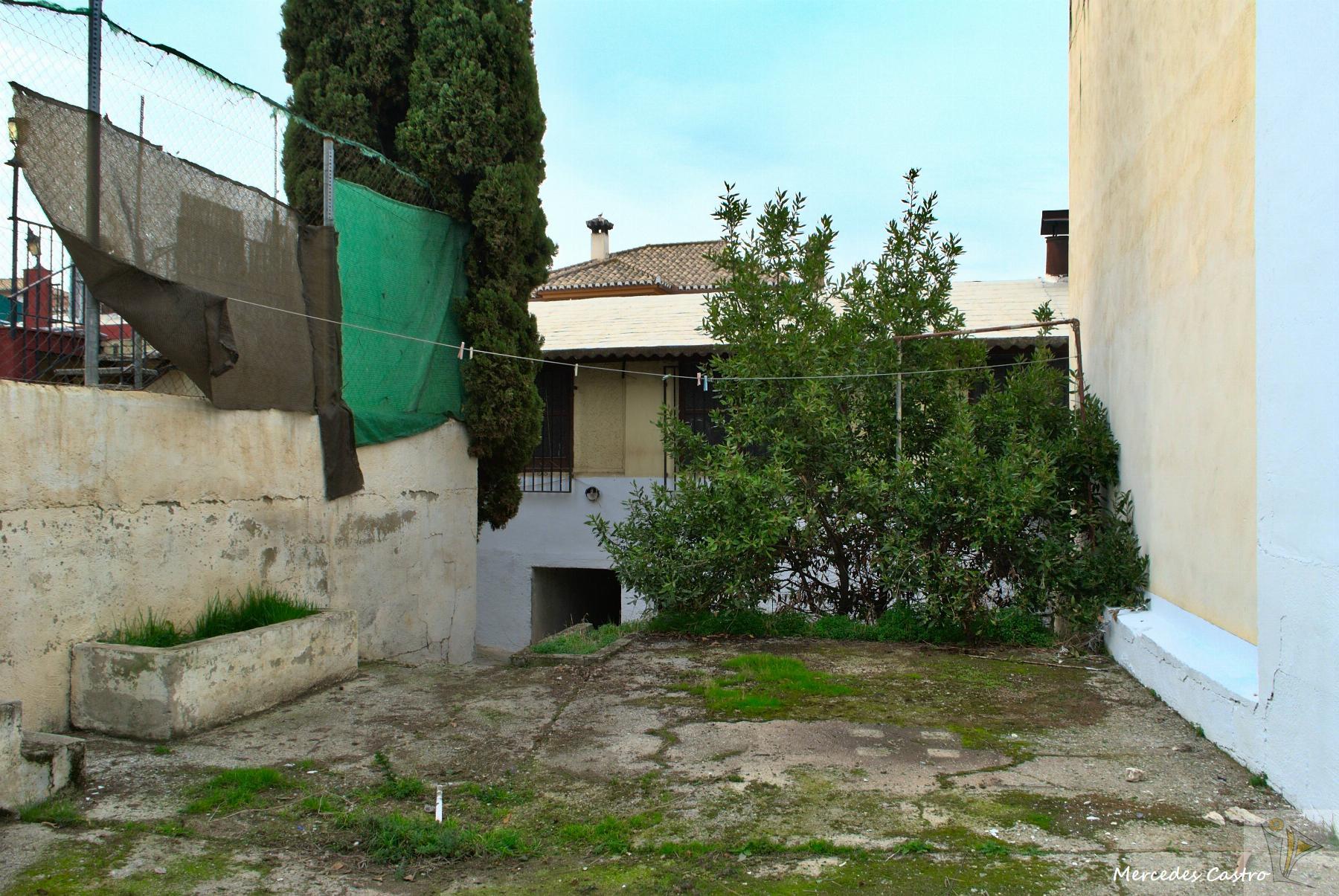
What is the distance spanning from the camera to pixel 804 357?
8031 millimetres

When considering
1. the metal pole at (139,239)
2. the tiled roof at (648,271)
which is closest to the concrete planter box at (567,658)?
the metal pole at (139,239)

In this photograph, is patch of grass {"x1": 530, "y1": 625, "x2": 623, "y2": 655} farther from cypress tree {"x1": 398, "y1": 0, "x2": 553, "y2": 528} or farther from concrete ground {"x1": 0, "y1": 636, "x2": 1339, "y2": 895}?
cypress tree {"x1": 398, "y1": 0, "x2": 553, "y2": 528}

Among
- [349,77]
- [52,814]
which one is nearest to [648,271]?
[349,77]

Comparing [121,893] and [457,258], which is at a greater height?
[457,258]

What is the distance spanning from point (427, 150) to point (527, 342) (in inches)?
71.1

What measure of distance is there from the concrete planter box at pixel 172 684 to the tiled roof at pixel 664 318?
7003 mm

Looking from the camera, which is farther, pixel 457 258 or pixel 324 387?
pixel 457 258

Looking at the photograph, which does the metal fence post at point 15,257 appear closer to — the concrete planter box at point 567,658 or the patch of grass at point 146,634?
the patch of grass at point 146,634

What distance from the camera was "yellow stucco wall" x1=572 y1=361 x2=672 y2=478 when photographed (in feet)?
43.0

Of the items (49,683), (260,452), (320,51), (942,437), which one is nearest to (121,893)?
(49,683)

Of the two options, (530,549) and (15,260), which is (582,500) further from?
(15,260)

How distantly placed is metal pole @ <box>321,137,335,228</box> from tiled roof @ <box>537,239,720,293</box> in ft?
52.0

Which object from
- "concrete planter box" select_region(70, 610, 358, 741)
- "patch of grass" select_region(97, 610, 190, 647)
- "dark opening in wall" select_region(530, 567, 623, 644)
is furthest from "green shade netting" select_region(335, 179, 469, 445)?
"dark opening in wall" select_region(530, 567, 623, 644)

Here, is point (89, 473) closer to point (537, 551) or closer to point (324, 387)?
point (324, 387)
